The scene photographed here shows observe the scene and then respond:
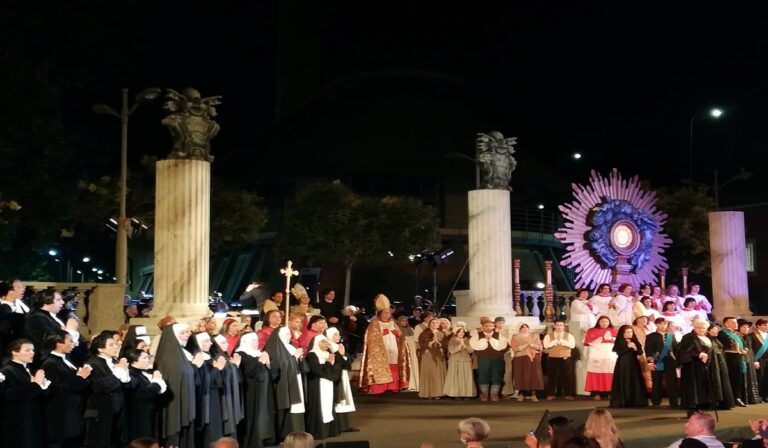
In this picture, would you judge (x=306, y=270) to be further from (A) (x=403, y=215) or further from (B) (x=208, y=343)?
(B) (x=208, y=343)

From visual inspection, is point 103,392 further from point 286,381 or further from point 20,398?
point 286,381

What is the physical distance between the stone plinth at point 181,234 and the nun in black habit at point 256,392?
3.36 m

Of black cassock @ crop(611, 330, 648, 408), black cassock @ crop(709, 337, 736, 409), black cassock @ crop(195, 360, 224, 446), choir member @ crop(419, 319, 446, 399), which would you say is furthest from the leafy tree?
black cassock @ crop(195, 360, 224, 446)

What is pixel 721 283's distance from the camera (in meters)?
26.2

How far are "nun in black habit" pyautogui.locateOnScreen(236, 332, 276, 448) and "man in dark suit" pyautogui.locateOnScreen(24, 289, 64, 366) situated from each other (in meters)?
2.36

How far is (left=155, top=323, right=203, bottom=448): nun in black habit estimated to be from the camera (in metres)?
11.1

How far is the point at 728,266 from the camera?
2614 centimetres

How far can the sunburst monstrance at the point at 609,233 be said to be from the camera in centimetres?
2405

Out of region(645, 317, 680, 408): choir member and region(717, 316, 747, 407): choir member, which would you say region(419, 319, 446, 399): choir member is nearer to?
region(645, 317, 680, 408): choir member

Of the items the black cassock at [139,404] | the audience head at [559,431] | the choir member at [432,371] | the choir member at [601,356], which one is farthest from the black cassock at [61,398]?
the choir member at [601,356]

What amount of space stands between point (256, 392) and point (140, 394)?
7.76 feet

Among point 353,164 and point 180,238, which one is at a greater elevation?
point 353,164

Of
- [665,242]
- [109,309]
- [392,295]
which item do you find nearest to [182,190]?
[109,309]

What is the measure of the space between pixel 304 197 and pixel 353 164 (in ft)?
39.6
